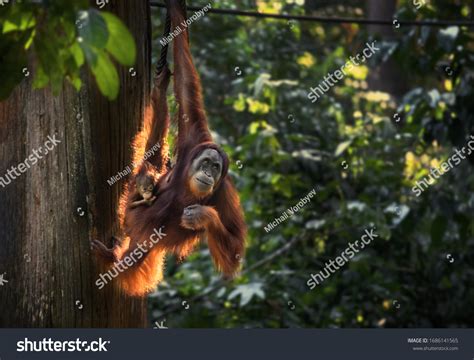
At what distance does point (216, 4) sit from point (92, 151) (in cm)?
336

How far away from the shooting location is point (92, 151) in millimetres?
2854

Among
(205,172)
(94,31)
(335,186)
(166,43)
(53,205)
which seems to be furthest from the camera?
(335,186)

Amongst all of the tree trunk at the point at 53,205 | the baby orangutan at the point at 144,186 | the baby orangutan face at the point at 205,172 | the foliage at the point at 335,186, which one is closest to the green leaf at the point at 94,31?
the tree trunk at the point at 53,205

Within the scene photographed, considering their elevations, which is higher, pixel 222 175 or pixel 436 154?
pixel 436 154

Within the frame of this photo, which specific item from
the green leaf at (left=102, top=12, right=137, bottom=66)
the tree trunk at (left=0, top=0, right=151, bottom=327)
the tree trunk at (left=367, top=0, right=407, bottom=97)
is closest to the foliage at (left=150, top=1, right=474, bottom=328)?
the tree trunk at (left=367, top=0, right=407, bottom=97)

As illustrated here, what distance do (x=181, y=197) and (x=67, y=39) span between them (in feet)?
5.99

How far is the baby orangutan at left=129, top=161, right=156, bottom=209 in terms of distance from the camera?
10.8ft

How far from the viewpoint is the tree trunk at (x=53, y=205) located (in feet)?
9.25

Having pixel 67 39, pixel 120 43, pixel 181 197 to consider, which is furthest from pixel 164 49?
pixel 120 43

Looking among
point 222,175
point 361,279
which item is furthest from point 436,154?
point 222,175

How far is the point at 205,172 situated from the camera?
3.45 m

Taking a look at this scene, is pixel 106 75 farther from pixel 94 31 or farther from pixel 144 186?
pixel 144 186

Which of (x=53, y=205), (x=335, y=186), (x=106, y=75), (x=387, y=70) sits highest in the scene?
(x=387, y=70)

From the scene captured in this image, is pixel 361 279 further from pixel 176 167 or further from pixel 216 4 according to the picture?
pixel 176 167
